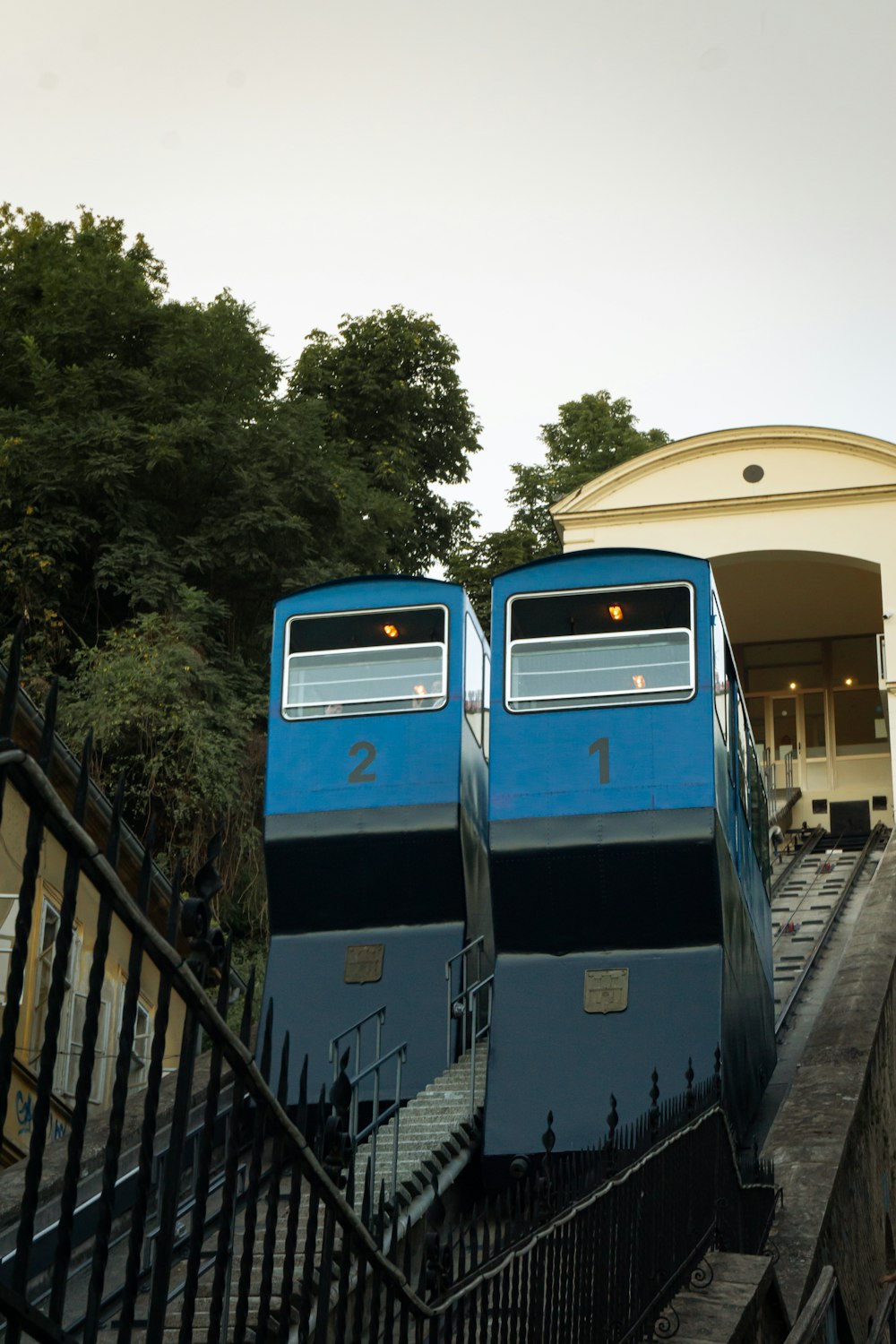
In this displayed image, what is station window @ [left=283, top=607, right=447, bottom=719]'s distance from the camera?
12070mm

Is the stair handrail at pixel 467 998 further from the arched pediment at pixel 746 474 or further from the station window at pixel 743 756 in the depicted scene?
the arched pediment at pixel 746 474

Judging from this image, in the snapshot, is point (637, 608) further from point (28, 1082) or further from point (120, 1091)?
point (120, 1091)

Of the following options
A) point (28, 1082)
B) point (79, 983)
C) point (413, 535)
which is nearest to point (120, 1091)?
point (28, 1082)

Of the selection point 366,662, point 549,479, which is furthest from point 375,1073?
point 549,479

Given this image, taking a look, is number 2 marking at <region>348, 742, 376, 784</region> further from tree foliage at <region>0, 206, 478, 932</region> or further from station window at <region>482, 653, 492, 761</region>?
tree foliage at <region>0, 206, 478, 932</region>

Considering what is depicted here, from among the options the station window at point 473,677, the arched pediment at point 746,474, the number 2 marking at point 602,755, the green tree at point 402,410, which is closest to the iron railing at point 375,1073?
the number 2 marking at point 602,755

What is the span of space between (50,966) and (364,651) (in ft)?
13.4

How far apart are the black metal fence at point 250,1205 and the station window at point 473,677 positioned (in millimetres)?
4259

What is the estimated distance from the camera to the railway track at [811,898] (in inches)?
729

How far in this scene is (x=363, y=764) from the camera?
11969 millimetres

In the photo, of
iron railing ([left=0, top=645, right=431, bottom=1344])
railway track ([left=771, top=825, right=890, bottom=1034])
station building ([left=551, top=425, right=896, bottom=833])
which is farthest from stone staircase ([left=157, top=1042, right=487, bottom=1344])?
station building ([left=551, top=425, right=896, bottom=833])

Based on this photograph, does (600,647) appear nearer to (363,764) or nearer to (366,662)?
(366,662)

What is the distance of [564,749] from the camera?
11117 mm

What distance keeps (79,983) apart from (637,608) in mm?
7302
